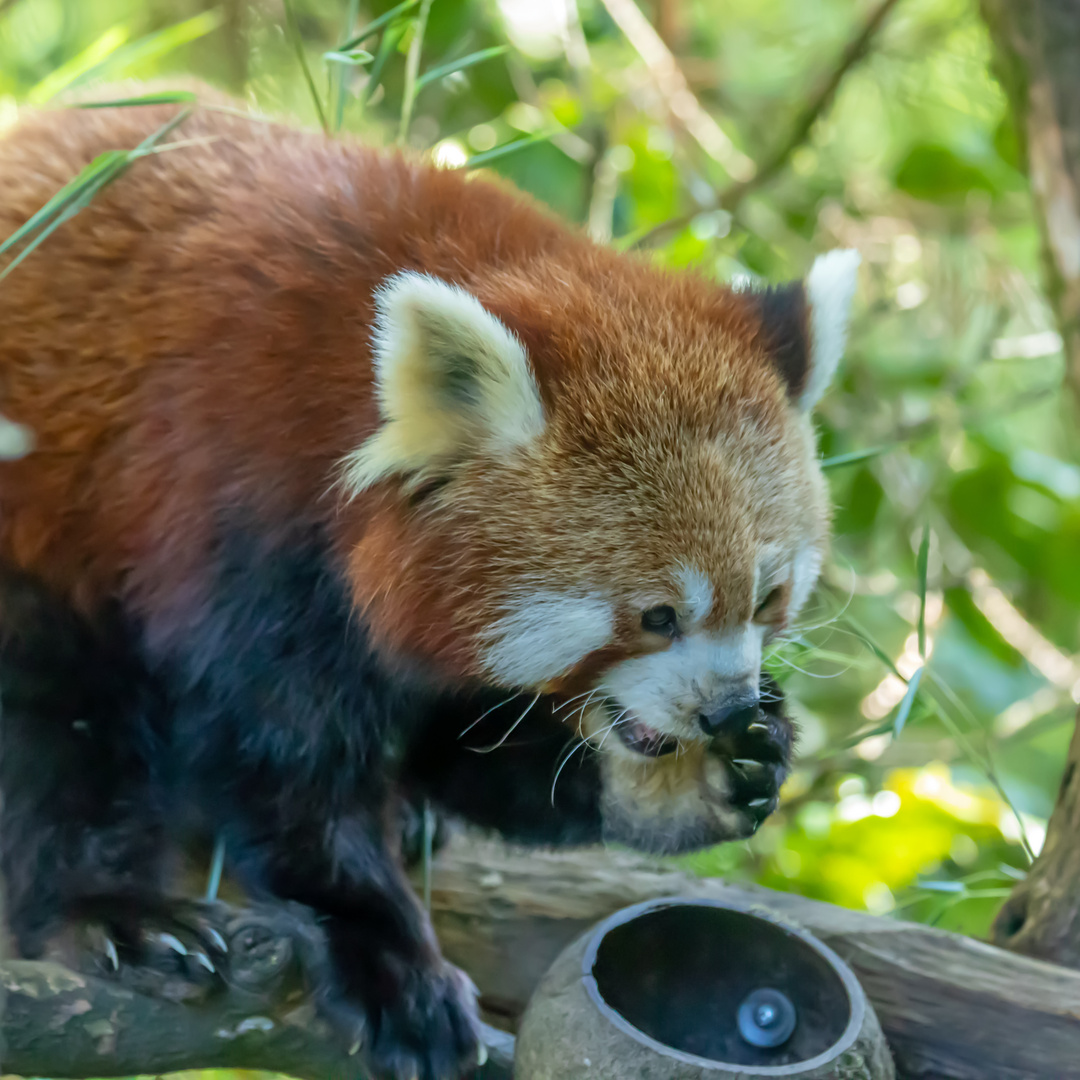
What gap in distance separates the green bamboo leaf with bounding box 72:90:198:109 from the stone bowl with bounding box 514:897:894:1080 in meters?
Result: 1.55

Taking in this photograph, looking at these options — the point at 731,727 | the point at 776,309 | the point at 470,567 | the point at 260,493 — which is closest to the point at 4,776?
the point at 260,493

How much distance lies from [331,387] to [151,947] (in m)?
0.90

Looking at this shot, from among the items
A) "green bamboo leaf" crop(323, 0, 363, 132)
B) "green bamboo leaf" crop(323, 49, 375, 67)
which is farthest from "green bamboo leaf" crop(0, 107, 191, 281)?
"green bamboo leaf" crop(323, 0, 363, 132)

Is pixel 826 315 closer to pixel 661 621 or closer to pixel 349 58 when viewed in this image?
pixel 661 621

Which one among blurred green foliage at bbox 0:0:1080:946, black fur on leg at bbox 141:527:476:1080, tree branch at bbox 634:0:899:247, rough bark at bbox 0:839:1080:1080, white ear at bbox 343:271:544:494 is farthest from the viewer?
tree branch at bbox 634:0:899:247

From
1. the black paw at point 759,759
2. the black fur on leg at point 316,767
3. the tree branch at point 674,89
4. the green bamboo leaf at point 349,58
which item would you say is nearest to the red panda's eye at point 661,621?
the black paw at point 759,759

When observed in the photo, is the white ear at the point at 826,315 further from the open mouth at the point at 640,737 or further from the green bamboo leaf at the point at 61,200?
the green bamboo leaf at the point at 61,200

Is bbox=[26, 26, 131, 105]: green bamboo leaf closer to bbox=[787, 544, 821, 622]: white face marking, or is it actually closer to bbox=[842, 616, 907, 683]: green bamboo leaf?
bbox=[787, 544, 821, 622]: white face marking

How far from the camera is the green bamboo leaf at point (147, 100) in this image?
1.71 metres

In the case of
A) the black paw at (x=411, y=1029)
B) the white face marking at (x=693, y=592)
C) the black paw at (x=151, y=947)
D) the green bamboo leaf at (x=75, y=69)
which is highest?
the green bamboo leaf at (x=75, y=69)

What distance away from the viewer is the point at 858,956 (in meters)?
1.82

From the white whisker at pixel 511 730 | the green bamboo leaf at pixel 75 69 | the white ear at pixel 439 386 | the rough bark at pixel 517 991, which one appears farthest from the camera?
the green bamboo leaf at pixel 75 69

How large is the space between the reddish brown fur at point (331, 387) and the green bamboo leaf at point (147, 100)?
6 cm

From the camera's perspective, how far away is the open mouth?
1636 millimetres
